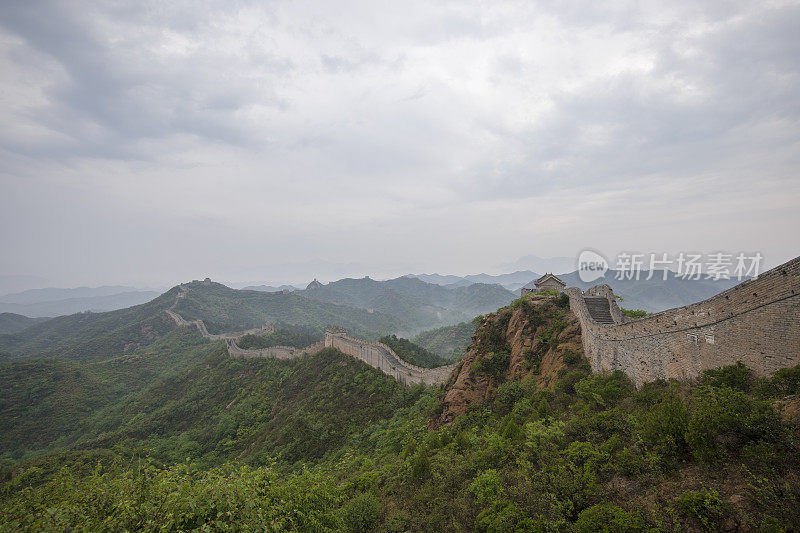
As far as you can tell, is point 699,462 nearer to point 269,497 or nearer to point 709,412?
point 709,412

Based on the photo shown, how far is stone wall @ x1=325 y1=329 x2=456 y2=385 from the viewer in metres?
31.7

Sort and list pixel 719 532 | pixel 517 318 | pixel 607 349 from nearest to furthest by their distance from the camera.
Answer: pixel 719 532 < pixel 607 349 < pixel 517 318

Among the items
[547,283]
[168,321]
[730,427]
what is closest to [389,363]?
[547,283]

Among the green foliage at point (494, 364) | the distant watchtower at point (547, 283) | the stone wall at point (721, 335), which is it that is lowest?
the green foliage at point (494, 364)

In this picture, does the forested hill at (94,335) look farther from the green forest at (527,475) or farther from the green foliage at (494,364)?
the green foliage at (494,364)

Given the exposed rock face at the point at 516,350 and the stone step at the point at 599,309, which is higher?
the stone step at the point at 599,309

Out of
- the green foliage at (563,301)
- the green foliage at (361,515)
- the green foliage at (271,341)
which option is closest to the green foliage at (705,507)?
the green foliage at (361,515)

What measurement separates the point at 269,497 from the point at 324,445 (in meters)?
24.9

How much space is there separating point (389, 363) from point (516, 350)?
1858 centimetres

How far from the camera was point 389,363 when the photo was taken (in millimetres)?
37594

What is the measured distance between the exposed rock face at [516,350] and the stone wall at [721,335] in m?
4.31

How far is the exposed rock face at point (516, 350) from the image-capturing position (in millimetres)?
20312

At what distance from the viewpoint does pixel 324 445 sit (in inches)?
1203

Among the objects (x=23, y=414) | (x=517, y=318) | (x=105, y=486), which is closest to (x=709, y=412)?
(x=105, y=486)
